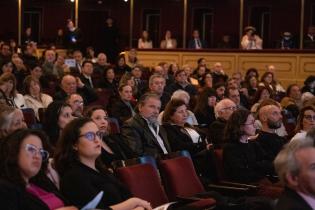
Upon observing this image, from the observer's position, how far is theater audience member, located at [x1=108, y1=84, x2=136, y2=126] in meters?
6.97

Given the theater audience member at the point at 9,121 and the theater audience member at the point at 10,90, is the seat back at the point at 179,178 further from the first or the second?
the theater audience member at the point at 10,90

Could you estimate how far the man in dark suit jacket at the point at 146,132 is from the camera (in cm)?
473

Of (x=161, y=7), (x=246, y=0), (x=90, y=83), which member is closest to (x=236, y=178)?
(x=90, y=83)

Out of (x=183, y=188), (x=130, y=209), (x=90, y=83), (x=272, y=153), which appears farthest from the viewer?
(x=90, y=83)

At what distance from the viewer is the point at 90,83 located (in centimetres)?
917

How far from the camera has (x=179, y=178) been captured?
13.3ft

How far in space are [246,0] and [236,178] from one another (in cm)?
1276

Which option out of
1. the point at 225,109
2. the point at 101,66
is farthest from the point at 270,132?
the point at 101,66

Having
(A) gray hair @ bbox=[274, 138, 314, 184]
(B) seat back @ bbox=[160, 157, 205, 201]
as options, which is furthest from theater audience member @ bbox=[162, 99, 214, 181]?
(A) gray hair @ bbox=[274, 138, 314, 184]

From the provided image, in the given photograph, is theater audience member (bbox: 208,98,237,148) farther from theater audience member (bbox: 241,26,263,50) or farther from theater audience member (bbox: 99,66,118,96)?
theater audience member (bbox: 241,26,263,50)

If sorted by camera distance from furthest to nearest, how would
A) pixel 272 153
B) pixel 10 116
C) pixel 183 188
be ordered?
pixel 272 153 → pixel 183 188 → pixel 10 116

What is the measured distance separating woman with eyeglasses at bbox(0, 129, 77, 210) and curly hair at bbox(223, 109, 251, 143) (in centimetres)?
215

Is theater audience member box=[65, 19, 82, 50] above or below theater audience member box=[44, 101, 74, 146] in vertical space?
above

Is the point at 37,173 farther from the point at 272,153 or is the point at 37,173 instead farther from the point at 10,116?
the point at 272,153
